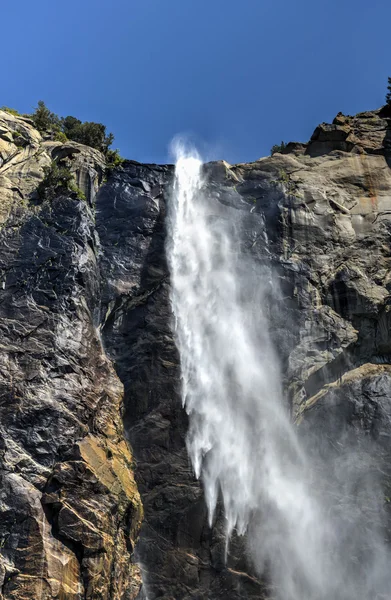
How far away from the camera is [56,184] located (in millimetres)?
27000

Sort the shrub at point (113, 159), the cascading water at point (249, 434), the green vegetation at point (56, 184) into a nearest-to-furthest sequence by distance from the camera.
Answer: the cascading water at point (249, 434) → the green vegetation at point (56, 184) → the shrub at point (113, 159)

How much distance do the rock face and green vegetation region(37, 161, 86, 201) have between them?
2.27 feet

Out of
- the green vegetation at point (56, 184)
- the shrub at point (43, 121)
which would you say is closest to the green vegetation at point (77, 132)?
the shrub at point (43, 121)

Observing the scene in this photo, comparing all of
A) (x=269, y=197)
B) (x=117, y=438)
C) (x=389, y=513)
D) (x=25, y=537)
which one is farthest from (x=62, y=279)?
(x=389, y=513)

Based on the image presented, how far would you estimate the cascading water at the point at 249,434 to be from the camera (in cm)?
2025

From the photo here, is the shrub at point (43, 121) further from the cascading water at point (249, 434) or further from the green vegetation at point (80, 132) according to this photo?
the cascading water at point (249, 434)

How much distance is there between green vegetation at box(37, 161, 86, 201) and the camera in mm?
26625

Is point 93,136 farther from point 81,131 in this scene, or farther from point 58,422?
point 58,422

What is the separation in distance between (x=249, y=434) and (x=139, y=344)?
228 inches

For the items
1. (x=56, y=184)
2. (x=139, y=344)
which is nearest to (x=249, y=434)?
(x=139, y=344)

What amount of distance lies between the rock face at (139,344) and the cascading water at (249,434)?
0.70 metres

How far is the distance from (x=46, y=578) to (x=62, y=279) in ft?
36.8

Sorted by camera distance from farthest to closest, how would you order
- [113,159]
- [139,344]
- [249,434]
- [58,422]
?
1. [113,159]
2. [139,344]
3. [249,434]
4. [58,422]

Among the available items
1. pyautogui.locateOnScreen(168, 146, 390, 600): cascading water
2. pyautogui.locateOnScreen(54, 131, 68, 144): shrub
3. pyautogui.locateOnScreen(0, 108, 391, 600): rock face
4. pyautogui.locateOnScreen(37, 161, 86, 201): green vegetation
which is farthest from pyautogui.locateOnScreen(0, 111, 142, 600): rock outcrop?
pyautogui.locateOnScreen(54, 131, 68, 144): shrub
